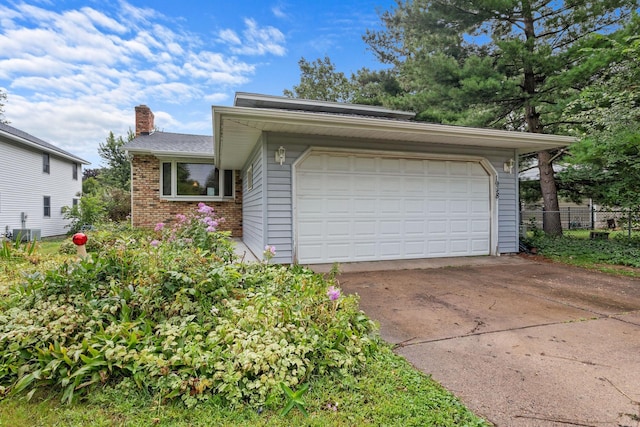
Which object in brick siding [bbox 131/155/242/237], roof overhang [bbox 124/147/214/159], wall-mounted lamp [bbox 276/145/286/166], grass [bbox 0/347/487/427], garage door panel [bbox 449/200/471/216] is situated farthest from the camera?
brick siding [bbox 131/155/242/237]

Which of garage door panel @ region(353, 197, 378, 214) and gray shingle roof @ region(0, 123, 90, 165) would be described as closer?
garage door panel @ region(353, 197, 378, 214)

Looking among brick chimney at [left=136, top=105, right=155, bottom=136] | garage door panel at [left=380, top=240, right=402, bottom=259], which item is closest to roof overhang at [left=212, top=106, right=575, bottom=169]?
garage door panel at [left=380, top=240, right=402, bottom=259]

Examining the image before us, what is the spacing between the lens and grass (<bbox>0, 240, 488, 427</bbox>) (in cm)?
170

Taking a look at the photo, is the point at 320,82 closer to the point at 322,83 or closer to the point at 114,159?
the point at 322,83

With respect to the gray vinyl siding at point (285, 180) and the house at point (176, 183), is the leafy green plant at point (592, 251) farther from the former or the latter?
the house at point (176, 183)

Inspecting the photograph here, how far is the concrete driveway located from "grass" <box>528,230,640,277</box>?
1132 mm

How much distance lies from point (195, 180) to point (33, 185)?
7.81 metres

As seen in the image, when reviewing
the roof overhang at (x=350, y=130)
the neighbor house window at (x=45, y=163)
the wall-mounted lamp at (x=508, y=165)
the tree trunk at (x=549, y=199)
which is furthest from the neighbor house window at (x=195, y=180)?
the tree trunk at (x=549, y=199)

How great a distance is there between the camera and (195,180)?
441 inches

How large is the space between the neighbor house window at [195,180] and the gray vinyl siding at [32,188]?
6.18 meters

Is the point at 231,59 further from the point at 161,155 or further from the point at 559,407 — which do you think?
the point at 559,407

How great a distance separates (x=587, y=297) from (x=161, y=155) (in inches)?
443

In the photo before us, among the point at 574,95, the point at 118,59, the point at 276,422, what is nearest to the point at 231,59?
the point at 118,59

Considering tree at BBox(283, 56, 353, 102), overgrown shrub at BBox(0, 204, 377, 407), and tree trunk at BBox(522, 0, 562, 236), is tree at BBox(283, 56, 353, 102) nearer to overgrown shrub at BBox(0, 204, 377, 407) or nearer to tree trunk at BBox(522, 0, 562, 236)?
tree trunk at BBox(522, 0, 562, 236)
